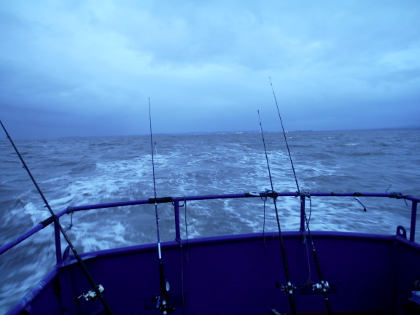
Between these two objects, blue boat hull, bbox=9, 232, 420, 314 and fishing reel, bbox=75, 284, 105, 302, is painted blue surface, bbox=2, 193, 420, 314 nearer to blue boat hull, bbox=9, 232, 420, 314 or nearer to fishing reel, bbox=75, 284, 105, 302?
blue boat hull, bbox=9, 232, 420, 314

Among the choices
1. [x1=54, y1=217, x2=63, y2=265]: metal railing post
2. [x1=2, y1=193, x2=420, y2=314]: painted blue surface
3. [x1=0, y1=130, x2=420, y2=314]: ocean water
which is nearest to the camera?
[x1=54, y1=217, x2=63, y2=265]: metal railing post

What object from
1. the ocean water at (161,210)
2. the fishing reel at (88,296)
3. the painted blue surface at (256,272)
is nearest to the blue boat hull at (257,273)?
the painted blue surface at (256,272)

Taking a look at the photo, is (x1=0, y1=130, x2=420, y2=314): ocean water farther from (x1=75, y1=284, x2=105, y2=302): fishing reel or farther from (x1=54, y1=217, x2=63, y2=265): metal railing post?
(x1=54, y1=217, x2=63, y2=265): metal railing post

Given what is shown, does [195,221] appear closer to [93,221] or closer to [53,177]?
[93,221]

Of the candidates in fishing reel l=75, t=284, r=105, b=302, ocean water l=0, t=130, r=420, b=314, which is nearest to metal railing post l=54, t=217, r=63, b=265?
fishing reel l=75, t=284, r=105, b=302

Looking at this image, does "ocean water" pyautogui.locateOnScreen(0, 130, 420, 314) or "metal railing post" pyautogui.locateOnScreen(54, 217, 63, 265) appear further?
"ocean water" pyautogui.locateOnScreen(0, 130, 420, 314)

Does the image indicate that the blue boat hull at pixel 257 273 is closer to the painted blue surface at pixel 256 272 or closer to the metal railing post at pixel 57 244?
the painted blue surface at pixel 256 272

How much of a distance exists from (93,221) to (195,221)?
140 inches

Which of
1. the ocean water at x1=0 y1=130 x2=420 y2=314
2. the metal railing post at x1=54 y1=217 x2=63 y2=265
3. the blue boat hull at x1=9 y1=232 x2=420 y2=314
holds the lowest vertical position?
the ocean water at x1=0 y1=130 x2=420 y2=314

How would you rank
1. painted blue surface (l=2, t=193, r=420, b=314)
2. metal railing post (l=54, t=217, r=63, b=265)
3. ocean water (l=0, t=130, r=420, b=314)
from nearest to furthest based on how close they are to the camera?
metal railing post (l=54, t=217, r=63, b=265), painted blue surface (l=2, t=193, r=420, b=314), ocean water (l=0, t=130, r=420, b=314)

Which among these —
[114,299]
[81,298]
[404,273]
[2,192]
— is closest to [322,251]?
[404,273]

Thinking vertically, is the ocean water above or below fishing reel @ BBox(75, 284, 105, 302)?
below

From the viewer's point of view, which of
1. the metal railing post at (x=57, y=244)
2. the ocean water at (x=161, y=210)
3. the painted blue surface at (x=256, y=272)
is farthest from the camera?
the ocean water at (x=161, y=210)

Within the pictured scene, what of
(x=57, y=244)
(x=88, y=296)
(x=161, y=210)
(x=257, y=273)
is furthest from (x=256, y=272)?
(x=161, y=210)
